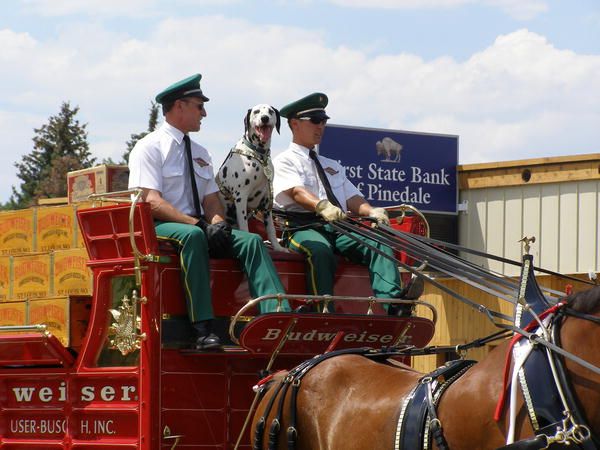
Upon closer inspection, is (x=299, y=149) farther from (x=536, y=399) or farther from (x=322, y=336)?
(x=536, y=399)

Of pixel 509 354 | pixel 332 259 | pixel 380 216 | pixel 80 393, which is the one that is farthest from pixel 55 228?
pixel 509 354

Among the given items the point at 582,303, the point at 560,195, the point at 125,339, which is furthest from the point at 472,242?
the point at 582,303

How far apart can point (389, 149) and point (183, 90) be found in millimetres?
6955

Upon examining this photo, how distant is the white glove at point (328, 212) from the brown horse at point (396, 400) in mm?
1369

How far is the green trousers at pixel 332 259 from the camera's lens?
22.3 ft

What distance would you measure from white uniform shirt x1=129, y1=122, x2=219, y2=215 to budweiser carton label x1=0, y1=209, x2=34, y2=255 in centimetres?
113

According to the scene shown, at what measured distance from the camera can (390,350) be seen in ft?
18.5

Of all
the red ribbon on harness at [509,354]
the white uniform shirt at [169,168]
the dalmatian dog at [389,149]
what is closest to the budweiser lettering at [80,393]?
the white uniform shirt at [169,168]

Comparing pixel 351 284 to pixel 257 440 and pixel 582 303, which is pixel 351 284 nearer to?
pixel 257 440

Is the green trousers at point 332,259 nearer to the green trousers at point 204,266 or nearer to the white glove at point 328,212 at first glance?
the white glove at point 328,212

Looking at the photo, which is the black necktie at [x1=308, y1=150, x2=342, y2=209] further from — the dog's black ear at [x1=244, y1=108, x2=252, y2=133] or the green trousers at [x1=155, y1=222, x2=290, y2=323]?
the green trousers at [x1=155, y1=222, x2=290, y2=323]

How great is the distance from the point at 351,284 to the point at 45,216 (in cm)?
210

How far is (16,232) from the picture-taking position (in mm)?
7652

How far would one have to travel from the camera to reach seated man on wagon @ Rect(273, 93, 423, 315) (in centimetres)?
679
